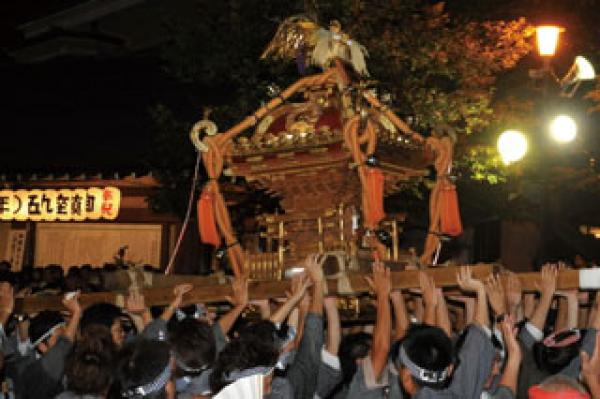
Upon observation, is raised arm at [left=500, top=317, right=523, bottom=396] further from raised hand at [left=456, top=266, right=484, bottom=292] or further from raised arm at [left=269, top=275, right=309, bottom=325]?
raised arm at [left=269, top=275, right=309, bottom=325]

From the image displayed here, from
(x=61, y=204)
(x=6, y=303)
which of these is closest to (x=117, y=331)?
(x=6, y=303)

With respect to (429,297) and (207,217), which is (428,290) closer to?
(429,297)

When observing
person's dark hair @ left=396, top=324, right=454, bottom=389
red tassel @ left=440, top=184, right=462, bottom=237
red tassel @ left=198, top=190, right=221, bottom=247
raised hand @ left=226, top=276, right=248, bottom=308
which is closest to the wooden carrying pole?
raised hand @ left=226, top=276, right=248, bottom=308

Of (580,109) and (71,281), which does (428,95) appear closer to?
(580,109)

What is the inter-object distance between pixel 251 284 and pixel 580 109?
793 centimetres

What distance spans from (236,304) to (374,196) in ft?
6.85

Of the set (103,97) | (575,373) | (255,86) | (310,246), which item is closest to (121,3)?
(103,97)

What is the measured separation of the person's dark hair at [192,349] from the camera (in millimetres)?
4398

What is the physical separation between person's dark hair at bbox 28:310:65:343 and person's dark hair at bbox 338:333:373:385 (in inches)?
65.8

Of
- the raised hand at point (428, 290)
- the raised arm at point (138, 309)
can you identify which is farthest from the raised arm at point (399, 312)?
the raised arm at point (138, 309)

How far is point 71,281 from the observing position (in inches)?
364

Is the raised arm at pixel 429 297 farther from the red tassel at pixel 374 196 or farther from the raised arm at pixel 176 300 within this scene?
the red tassel at pixel 374 196

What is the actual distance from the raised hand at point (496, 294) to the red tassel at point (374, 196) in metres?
2.48

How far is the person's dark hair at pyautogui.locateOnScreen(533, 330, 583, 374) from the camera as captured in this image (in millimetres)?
4777
